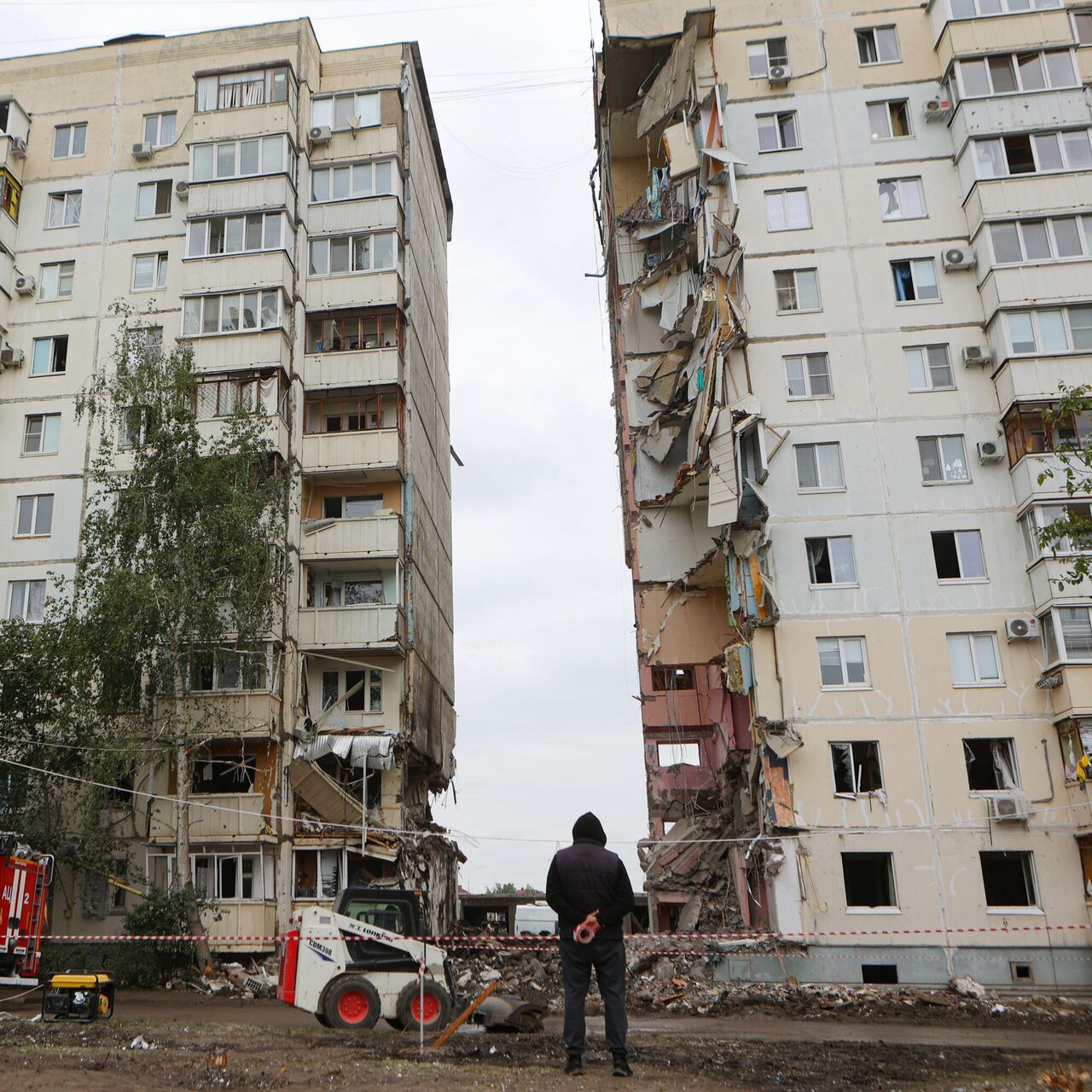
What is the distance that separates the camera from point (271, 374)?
119 ft

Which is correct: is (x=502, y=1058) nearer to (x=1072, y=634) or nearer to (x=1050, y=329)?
(x=1072, y=634)

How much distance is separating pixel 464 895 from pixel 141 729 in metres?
30.5

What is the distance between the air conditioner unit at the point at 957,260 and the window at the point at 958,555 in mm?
8173

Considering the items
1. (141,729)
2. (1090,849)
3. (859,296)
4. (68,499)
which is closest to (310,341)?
(68,499)

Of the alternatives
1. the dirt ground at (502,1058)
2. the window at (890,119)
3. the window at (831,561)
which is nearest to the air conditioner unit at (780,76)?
the window at (890,119)

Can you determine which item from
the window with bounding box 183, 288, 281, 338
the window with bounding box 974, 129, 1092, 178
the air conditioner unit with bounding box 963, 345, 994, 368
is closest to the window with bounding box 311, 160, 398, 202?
the window with bounding box 183, 288, 281, 338

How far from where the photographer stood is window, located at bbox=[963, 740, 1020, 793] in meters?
29.2

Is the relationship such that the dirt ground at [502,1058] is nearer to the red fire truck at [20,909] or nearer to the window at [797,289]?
the red fire truck at [20,909]

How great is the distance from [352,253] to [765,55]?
15379 millimetres

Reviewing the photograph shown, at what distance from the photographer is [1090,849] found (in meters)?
27.9

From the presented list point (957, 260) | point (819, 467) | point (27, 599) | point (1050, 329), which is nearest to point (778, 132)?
point (957, 260)

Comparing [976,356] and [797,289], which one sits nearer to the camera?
[976,356]

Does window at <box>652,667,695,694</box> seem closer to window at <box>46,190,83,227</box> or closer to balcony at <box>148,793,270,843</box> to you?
balcony at <box>148,793,270,843</box>

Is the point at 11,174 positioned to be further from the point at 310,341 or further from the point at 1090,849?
the point at 1090,849
